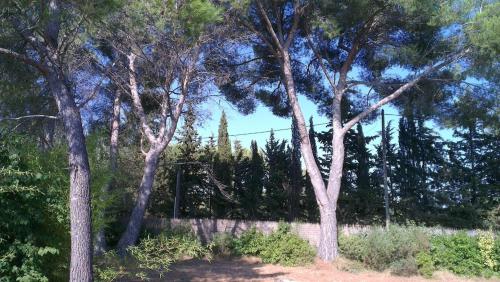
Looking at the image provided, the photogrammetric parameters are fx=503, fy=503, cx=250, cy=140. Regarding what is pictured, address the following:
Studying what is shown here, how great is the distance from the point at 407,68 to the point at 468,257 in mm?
6429

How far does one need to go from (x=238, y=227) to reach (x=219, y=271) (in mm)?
5237

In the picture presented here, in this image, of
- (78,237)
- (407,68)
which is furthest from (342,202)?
(78,237)

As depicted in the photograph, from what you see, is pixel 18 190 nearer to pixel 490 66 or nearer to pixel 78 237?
pixel 78 237

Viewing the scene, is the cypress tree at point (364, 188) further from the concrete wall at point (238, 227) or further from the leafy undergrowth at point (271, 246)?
the leafy undergrowth at point (271, 246)

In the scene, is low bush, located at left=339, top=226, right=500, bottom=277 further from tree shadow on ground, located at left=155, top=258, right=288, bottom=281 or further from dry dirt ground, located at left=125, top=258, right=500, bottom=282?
tree shadow on ground, located at left=155, top=258, right=288, bottom=281

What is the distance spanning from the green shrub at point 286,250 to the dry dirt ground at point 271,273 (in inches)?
17.2

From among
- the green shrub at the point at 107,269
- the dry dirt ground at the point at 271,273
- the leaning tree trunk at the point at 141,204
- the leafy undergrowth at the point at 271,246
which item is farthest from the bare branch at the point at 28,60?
the leafy undergrowth at the point at 271,246

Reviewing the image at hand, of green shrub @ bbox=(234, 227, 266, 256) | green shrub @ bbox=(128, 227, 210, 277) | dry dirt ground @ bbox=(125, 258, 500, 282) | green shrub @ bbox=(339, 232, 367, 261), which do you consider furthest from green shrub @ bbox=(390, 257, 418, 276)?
green shrub @ bbox=(128, 227, 210, 277)

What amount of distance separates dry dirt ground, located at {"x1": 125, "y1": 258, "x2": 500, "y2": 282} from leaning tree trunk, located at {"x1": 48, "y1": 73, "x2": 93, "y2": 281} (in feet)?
18.0

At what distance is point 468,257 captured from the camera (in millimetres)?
16125

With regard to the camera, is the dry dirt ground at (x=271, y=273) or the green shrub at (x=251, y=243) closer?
the dry dirt ground at (x=271, y=273)

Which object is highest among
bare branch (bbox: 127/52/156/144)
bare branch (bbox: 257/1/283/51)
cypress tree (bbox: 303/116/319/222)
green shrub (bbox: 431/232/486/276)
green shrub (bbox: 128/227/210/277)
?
bare branch (bbox: 257/1/283/51)

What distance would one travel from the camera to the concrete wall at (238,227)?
711 inches

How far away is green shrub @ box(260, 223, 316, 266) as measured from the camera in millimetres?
16797
